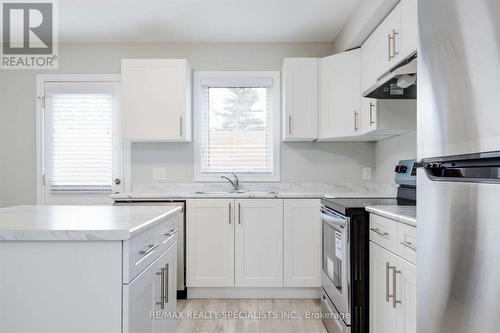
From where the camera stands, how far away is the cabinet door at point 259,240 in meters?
3.00

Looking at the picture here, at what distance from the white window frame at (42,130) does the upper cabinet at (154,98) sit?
413 millimetres

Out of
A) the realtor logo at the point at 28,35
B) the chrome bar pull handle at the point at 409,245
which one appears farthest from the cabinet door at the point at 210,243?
the realtor logo at the point at 28,35

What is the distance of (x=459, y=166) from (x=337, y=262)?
1.38 meters

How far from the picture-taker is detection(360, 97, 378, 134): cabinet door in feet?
8.30

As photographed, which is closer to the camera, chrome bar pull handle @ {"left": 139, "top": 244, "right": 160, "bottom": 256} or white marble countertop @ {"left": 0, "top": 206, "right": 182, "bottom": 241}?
white marble countertop @ {"left": 0, "top": 206, "right": 182, "bottom": 241}

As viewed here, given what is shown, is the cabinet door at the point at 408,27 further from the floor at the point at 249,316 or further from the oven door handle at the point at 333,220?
the floor at the point at 249,316

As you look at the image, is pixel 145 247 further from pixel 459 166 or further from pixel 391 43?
pixel 391 43

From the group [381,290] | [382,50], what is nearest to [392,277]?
[381,290]

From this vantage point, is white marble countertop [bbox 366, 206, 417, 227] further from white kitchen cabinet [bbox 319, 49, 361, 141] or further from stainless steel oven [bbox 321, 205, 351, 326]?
white kitchen cabinet [bbox 319, 49, 361, 141]

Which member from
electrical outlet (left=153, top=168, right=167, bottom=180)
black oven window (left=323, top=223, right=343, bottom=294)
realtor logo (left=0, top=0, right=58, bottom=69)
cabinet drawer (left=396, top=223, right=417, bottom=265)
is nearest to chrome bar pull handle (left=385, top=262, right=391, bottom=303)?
cabinet drawer (left=396, top=223, right=417, bottom=265)

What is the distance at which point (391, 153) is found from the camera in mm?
3037

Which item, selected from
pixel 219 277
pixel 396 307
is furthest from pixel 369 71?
pixel 219 277

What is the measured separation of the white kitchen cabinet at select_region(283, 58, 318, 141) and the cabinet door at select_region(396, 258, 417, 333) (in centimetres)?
183

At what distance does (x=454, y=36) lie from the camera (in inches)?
37.3
